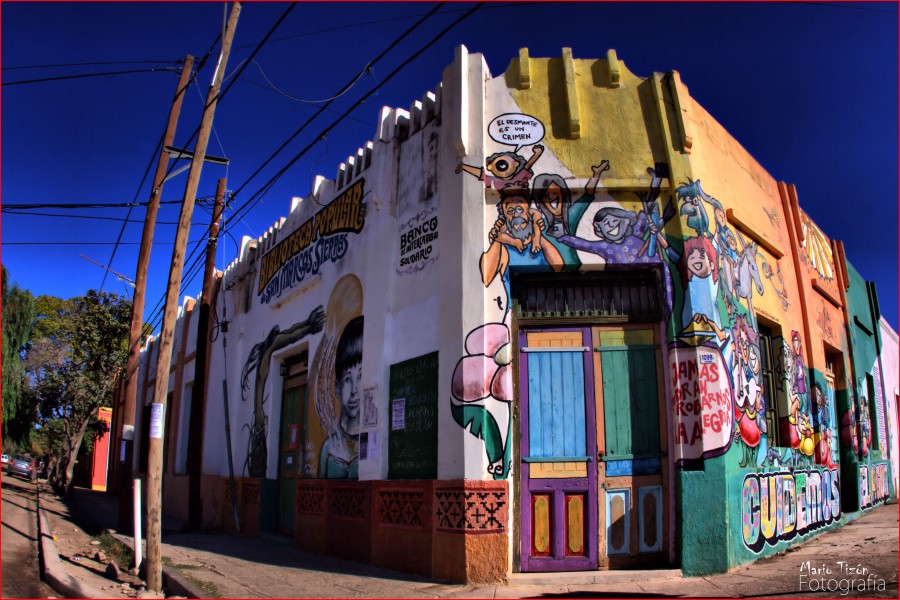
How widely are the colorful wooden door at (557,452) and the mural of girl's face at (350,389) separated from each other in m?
3.05

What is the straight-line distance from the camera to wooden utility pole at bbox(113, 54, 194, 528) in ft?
42.9

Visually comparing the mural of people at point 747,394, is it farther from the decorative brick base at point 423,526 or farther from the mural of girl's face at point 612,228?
the decorative brick base at point 423,526

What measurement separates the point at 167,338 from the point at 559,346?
16.1ft

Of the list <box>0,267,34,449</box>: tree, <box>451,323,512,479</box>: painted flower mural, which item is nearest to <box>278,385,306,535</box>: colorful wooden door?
<box>451,323,512,479</box>: painted flower mural

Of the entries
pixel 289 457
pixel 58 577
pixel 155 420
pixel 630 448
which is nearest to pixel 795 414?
pixel 630 448

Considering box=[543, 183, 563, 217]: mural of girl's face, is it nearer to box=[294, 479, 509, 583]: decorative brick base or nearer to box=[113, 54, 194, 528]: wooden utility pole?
box=[294, 479, 509, 583]: decorative brick base

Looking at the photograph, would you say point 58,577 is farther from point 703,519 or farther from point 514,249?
point 703,519

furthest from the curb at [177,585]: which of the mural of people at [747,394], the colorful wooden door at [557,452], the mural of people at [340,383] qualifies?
the mural of people at [747,394]

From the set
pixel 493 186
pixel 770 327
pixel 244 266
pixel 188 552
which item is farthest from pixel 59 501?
pixel 770 327

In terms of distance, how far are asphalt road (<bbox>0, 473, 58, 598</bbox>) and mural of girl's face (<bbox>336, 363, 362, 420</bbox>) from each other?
14.1 feet

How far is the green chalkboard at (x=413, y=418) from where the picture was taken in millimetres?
8312

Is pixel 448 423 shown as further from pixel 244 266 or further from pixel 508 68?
pixel 244 266

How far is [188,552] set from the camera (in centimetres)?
1062

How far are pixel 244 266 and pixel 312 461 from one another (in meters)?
6.25
